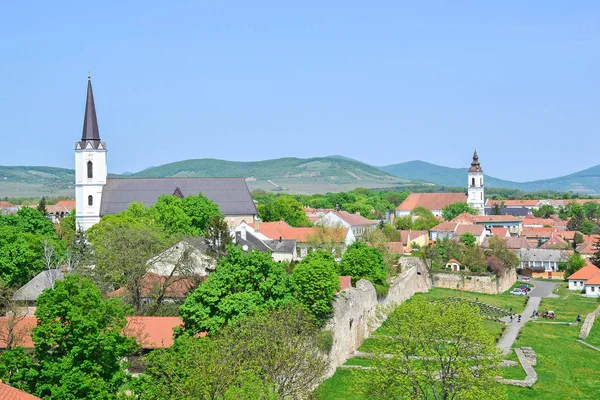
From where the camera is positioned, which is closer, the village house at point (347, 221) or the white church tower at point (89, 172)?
the white church tower at point (89, 172)

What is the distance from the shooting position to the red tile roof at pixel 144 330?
105 ft

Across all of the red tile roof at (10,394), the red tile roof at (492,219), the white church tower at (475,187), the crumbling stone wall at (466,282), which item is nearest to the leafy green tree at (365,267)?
the crumbling stone wall at (466,282)

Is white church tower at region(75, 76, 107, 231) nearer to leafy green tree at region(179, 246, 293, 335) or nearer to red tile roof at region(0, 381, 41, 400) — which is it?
leafy green tree at region(179, 246, 293, 335)

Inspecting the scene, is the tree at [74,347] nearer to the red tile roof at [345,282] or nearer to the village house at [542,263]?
the red tile roof at [345,282]

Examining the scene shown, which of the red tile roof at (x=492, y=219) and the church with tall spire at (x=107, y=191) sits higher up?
the church with tall spire at (x=107, y=191)

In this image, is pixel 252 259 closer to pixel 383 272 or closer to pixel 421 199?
pixel 383 272

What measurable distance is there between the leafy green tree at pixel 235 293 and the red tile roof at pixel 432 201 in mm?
134637

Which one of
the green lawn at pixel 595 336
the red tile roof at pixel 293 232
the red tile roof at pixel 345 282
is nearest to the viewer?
the red tile roof at pixel 345 282

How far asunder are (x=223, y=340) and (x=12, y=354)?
21.1ft

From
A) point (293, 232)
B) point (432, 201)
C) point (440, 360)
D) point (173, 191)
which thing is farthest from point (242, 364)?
point (432, 201)

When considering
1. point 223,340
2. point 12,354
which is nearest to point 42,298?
point 12,354

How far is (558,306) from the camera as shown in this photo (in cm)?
6431

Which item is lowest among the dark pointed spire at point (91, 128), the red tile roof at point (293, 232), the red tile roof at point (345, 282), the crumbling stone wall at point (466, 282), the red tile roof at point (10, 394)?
the crumbling stone wall at point (466, 282)

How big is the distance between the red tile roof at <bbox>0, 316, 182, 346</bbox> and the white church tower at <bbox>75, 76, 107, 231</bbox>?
52.0 meters
